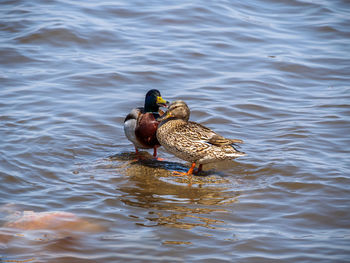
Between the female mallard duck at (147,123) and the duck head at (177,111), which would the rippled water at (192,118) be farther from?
the duck head at (177,111)

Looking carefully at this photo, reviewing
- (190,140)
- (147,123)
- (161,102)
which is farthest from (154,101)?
(190,140)

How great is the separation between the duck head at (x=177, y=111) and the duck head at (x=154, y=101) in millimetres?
305

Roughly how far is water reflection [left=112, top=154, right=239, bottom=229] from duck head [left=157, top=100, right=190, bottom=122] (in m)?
0.68

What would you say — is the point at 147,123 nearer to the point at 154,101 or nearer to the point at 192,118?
the point at 154,101

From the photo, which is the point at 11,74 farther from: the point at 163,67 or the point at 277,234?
the point at 277,234

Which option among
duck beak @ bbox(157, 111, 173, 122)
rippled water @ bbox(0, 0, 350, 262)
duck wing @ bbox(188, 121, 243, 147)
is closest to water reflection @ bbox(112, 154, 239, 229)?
rippled water @ bbox(0, 0, 350, 262)

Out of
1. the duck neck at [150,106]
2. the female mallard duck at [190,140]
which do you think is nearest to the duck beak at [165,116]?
the female mallard duck at [190,140]

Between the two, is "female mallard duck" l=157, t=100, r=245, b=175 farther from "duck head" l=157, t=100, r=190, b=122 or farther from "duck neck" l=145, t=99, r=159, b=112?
"duck neck" l=145, t=99, r=159, b=112

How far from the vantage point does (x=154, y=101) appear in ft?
23.0

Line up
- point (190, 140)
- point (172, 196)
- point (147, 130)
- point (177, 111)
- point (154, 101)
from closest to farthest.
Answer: point (172, 196) < point (190, 140) < point (177, 111) < point (147, 130) < point (154, 101)

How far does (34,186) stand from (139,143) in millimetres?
1689

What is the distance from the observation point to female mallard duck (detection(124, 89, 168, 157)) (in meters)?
6.92

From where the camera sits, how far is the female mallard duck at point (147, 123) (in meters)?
6.92

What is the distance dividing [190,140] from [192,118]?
2.06m
